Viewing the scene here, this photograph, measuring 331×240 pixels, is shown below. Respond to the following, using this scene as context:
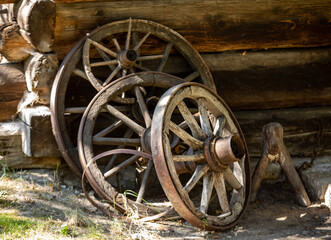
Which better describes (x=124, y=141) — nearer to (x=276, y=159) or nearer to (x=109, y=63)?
(x=109, y=63)

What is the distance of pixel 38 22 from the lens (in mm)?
3516

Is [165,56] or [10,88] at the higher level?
[165,56]

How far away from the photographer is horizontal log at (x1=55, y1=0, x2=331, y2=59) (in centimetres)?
377

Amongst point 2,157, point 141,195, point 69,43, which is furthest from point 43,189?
point 69,43

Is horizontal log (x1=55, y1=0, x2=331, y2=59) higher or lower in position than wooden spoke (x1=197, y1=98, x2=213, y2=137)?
higher

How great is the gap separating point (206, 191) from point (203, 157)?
25 cm

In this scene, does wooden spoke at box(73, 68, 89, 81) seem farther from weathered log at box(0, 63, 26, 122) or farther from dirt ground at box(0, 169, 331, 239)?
dirt ground at box(0, 169, 331, 239)

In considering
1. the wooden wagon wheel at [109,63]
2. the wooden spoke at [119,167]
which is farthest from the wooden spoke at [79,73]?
the wooden spoke at [119,167]

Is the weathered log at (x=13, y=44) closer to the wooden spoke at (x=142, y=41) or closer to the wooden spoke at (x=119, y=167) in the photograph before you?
the wooden spoke at (x=142, y=41)

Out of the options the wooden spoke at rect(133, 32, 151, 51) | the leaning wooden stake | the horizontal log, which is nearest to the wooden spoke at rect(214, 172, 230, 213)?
the leaning wooden stake

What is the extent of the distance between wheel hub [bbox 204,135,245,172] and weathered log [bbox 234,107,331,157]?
1284mm

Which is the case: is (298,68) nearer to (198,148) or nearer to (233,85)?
(233,85)

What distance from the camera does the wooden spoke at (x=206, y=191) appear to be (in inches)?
124

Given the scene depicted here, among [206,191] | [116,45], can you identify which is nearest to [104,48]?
[116,45]
